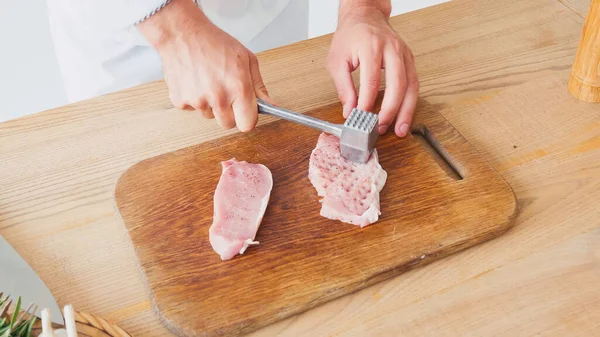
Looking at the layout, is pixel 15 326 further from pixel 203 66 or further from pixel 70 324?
pixel 203 66

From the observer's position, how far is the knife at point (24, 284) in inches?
39.4

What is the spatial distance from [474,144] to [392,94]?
0.20 metres

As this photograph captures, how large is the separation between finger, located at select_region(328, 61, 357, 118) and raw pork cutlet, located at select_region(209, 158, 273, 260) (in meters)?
0.25

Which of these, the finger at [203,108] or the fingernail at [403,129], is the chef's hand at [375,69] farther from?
the finger at [203,108]

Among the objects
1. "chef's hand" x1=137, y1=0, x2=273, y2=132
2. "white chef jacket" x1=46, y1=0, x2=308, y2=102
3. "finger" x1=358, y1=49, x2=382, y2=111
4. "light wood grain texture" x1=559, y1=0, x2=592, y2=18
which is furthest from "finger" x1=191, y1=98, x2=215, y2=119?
"light wood grain texture" x1=559, y1=0, x2=592, y2=18

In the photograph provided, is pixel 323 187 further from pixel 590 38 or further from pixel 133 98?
pixel 590 38

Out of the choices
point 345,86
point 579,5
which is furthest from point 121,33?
point 579,5

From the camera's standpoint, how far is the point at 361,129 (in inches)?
47.8

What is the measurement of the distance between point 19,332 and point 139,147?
550mm

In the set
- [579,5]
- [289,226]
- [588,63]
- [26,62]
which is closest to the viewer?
[289,226]

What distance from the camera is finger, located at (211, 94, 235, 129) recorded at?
127 centimetres

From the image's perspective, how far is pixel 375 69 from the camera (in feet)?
4.48

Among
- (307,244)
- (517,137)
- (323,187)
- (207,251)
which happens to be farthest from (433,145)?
(207,251)

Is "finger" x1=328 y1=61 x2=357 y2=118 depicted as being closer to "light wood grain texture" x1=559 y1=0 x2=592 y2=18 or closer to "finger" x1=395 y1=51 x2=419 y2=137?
"finger" x1=395 y1=51 x2=419 y2=137
